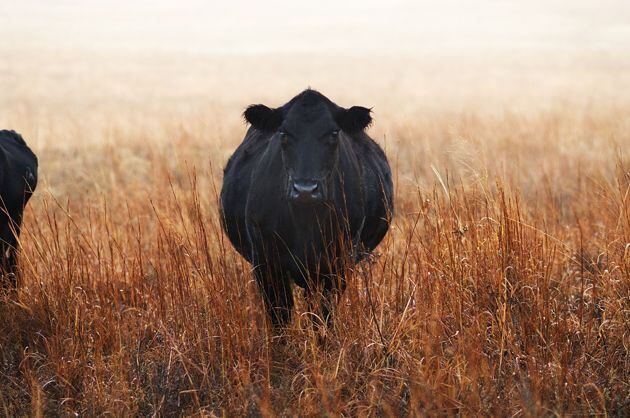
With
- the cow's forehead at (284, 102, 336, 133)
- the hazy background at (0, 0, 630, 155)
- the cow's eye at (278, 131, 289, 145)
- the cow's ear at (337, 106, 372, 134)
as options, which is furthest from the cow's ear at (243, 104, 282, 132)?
the hazy background at (0, 0, 630, 155)

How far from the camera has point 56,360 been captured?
4848 mm

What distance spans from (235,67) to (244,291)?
60.3 meters

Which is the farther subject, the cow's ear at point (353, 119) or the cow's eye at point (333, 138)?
the cow's ear at point (353, 119)

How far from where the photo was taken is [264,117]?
5.50 metres

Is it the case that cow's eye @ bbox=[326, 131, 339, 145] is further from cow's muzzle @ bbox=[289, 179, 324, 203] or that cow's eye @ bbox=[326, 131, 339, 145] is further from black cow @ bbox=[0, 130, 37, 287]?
black cow @ bbox=[0, 130, 37, 287]

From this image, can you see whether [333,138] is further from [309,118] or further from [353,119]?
[353,119]

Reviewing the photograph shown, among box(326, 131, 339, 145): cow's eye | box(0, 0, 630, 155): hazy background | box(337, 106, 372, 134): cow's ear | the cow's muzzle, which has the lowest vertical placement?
box(0, 0, 630, 155): hazy background

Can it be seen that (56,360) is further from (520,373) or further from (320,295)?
(520,373)

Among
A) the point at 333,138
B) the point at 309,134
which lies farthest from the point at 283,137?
the point at 333,138

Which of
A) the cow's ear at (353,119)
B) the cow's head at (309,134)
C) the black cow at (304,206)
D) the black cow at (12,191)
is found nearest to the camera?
the cow's head at (309,134)

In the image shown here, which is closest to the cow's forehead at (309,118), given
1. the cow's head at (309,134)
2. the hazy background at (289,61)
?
the cow's head at (309,134)

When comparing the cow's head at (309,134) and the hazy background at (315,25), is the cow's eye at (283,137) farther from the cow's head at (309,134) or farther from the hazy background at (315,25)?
the hazy background at (315,25)

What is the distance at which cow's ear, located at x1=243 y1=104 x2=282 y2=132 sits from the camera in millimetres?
5453

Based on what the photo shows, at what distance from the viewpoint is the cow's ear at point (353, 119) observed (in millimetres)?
5430
